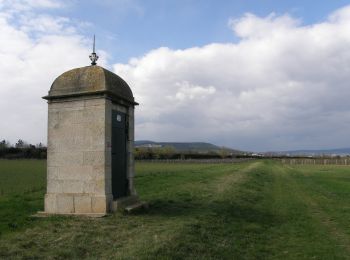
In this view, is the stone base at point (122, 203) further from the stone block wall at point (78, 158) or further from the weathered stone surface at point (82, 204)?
the weathered stone surface at point (82, 204)

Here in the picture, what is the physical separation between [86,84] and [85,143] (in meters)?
1.68

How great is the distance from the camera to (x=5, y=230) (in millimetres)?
9477

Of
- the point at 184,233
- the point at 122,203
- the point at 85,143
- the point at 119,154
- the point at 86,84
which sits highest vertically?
the point at 86,84

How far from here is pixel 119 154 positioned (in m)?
12.6

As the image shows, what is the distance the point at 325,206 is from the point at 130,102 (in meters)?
8.83

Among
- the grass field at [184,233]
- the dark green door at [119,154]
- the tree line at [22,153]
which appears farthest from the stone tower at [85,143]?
the tree line at [22,153]

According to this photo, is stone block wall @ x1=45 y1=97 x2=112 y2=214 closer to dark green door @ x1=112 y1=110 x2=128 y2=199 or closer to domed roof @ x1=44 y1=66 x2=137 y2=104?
domed roof @ x1=44 y1=66 x2=137 y2=104

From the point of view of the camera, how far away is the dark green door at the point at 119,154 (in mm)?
12187

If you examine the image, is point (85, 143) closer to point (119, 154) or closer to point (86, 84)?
point (119, 154)

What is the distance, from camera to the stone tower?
11516 mm

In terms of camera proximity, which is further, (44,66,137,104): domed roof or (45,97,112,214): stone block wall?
(44,66,137,104): domed roof

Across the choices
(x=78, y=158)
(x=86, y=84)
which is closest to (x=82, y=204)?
(x=78, y=158)

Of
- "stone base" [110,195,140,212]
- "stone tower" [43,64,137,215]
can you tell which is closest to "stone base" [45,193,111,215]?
"stone tower" [43,64,137,215]

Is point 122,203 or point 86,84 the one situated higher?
A: point 86,84
